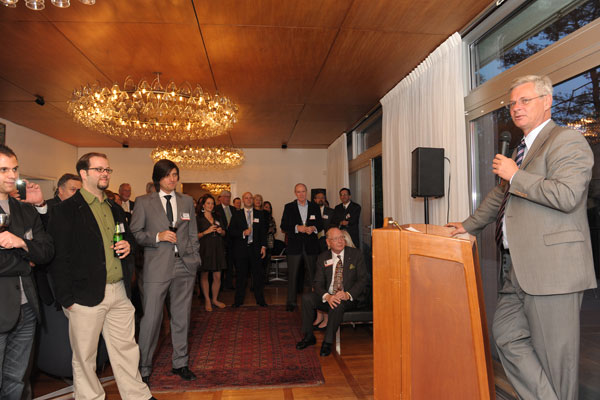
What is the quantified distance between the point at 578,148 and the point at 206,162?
7.81 metres

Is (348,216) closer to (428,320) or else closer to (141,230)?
(141,230)

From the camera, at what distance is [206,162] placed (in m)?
8.79

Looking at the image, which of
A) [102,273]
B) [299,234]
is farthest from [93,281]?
[299,234]

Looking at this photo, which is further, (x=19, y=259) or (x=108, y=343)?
(x=108, y=343)

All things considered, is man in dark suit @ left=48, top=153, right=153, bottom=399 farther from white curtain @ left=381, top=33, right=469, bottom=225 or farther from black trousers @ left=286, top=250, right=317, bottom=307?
black trousers @ left=286, top=250, right=317, bottom=307

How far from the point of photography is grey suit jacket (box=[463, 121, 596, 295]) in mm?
1735

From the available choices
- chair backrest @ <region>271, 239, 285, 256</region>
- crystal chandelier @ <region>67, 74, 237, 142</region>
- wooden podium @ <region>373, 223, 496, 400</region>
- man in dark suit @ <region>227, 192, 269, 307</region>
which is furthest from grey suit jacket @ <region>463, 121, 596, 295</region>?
chair backrest @ <region>271, 239, 285, 256</region>

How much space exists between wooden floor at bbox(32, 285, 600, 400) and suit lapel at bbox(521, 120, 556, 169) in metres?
1.15

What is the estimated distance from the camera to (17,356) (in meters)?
2.29

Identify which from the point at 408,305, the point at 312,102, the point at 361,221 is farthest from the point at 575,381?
the point at 361,221

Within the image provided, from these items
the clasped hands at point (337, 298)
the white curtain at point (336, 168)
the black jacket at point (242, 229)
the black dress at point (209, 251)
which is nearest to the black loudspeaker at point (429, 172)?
the clasped hands at point (337, 298)

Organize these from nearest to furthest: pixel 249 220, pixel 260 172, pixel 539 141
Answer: pixel 539 141
pixel 249 220
pixel 260 172

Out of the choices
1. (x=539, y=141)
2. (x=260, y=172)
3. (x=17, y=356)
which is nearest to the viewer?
(x=539, y=141)

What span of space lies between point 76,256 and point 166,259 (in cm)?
82
